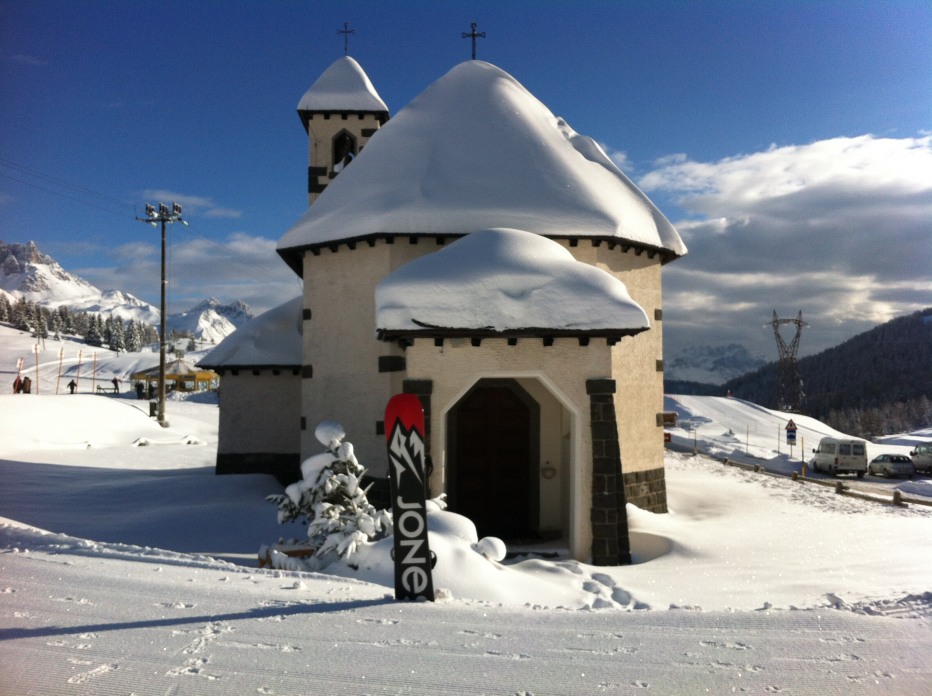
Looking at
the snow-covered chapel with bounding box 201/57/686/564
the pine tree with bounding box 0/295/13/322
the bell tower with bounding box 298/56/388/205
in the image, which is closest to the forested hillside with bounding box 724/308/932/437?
the bell tower with bounding box 298/56/388/205

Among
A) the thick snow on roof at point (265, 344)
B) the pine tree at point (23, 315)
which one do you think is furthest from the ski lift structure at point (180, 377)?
the pine tree at point (23, 315)

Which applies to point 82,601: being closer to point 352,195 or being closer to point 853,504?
point 352,195

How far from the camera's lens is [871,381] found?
4584 inches

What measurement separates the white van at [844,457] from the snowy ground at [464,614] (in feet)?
58.1

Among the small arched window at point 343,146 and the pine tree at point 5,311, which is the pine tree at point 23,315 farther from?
the small arched window at point 343,146

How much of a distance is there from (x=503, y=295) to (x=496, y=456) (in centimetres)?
371

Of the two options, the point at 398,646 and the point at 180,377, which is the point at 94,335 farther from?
the point at 398,646

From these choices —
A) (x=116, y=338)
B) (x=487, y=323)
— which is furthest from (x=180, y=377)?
(x=116, y=338)

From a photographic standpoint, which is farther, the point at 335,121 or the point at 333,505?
the point at 335,121

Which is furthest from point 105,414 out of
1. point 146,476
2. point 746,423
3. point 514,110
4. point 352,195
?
point 746,423

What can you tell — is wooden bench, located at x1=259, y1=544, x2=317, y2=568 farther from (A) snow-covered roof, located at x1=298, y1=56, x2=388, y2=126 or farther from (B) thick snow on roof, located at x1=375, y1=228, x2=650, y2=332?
(A) snow-covered roof, located at x1=298, y1=56, x2=388, y2=126

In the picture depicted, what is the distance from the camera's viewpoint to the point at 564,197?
39.6 ft

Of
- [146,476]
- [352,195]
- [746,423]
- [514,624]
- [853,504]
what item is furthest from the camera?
[746,423]

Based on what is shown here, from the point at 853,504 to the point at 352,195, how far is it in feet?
45.1
